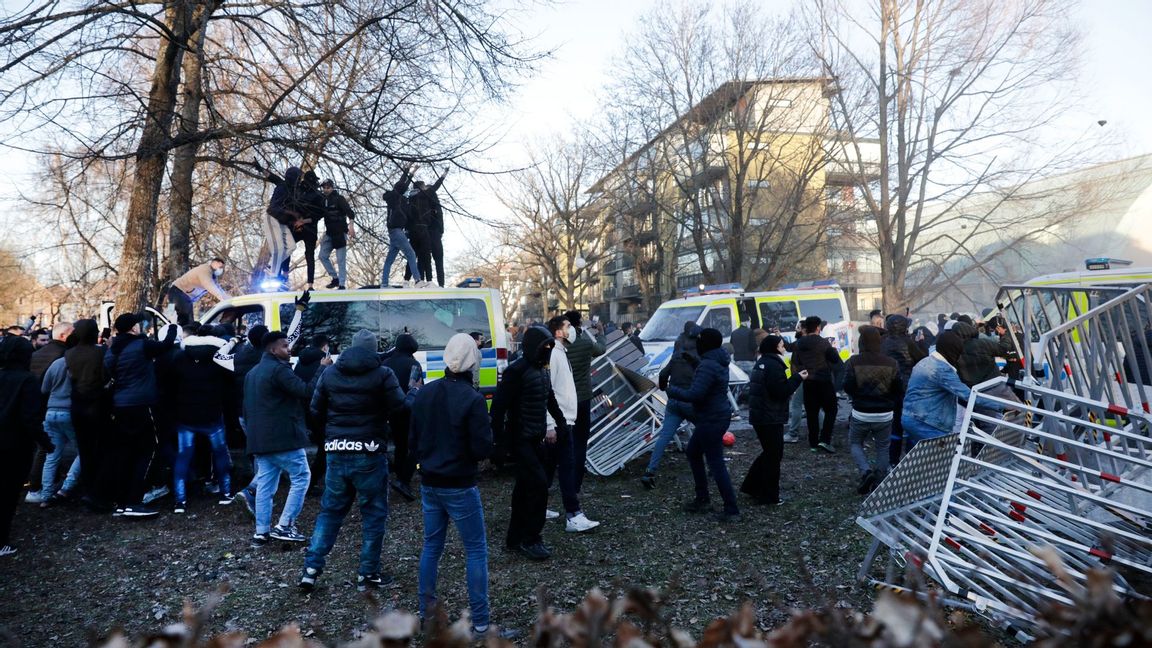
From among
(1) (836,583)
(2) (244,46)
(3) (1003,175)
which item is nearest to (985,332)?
(1) (836,583)

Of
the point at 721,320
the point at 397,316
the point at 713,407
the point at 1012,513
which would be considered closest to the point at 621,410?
the point at 713,407

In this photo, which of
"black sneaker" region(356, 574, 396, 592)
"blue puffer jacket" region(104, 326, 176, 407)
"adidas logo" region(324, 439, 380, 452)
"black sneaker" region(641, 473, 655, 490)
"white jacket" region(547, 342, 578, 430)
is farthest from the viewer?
"black sneaker" region(641, 473, 655, 490)

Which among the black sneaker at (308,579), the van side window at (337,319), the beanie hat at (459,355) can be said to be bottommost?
the black sneaker at (308,579)

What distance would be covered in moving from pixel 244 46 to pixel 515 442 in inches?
410

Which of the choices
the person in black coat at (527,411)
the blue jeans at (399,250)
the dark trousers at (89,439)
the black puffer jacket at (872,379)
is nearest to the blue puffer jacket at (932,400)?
the black puffer jacket at (872,379)

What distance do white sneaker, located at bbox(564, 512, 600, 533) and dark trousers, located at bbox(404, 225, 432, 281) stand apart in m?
4.80

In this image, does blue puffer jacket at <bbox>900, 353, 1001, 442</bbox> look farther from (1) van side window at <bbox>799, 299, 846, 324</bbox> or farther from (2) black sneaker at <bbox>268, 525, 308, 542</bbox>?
(1) van side window at <bbox>799, 299, 846, 324</bbox>

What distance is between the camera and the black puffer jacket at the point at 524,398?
5.17 meters

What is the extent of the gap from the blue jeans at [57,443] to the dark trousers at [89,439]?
11 centimetres

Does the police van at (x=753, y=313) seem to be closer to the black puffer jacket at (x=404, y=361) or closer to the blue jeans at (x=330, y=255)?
the blue jeans at (x=330, y=255)

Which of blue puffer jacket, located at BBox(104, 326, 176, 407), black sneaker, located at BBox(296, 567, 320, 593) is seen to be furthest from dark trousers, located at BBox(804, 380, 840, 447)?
blue puffer jacket, located at BBox(104, 326, 176, 407)

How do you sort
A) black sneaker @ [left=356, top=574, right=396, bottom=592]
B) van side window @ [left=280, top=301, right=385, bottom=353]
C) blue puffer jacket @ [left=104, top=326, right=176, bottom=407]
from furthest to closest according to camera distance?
1. van side window @ [left=280, top=301, right=385, bottom=353]
2. blue puffer jacket @ [left=104, top=326, right=176, bottom=407]
3. black sneaker @ [left=356, top=574, right=396, bottom=592]

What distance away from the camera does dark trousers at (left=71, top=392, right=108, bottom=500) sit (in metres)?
6.85

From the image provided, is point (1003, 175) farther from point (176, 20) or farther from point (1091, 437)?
point (176, 20)
